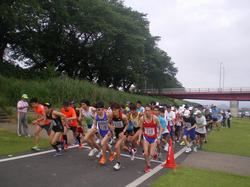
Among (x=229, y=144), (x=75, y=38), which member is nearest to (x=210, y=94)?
(x=75, y=38)

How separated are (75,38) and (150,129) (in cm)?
4540

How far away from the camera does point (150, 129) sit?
35.6 ft

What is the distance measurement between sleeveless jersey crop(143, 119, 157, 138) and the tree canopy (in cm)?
2856

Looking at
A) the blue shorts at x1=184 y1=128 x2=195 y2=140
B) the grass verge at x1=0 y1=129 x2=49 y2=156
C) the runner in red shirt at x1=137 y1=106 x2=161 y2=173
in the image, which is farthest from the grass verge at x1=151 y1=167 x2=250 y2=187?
the grass verge at x1=0 y1=129 x2=49 y2=156

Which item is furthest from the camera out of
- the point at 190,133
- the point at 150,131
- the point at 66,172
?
the point at 190,133

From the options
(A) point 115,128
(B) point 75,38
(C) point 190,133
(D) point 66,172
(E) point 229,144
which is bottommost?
(E) point 229,144

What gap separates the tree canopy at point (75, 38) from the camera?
41.4m

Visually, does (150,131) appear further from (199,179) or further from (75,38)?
(75,38)

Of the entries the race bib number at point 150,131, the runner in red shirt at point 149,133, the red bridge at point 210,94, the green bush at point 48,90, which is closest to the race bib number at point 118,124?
the runner in red shirt at point 149,133

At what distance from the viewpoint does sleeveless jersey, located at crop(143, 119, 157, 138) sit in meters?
10.8

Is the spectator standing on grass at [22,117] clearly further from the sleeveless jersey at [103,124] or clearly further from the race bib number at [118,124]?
the race bib number at [118,124]

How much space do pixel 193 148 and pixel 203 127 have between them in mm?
1060

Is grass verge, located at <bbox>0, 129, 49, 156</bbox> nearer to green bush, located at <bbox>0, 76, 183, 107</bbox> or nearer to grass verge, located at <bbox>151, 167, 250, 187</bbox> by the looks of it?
grass verge, located at <bbox>151, 167, 250, 187</bbox>

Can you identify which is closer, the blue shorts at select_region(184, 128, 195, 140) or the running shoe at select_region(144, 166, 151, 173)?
the running shoe at select_region(144, 166, 151, 173)
